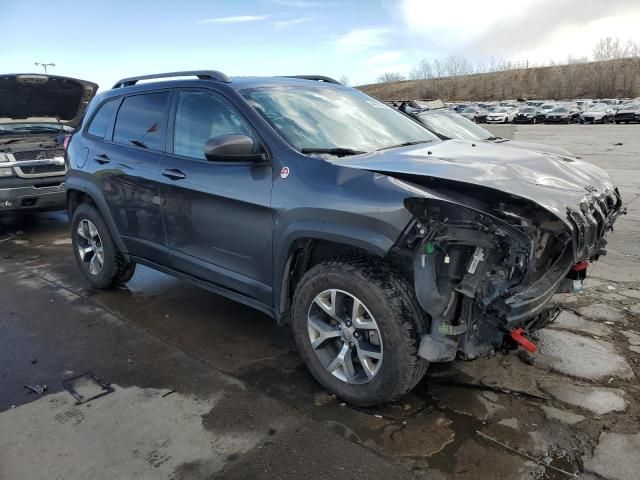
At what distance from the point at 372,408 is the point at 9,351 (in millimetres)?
2816

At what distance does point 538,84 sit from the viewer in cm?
9781

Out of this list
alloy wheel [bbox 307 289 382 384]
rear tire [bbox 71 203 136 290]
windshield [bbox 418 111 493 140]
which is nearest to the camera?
alloy wheel [bbox 307 289 382 384]

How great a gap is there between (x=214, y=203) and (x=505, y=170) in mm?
1899

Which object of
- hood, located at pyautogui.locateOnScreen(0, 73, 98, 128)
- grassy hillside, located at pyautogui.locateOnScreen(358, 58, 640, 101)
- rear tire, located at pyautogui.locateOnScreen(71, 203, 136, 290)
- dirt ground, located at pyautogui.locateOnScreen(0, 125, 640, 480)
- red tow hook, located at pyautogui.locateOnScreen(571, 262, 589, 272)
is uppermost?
grassy hillside, located at pyautogui.locateOnScreen(358, 58, 640, 101)

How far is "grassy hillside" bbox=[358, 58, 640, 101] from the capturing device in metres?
85.6

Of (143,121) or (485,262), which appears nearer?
(485,262)

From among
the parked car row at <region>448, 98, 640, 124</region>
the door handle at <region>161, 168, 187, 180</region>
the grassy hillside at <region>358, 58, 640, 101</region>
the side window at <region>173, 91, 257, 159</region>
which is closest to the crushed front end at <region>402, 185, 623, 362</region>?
the side window at <region>173, 91, 257, 159</region>

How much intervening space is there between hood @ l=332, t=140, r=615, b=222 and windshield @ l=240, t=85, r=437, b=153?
0.29 meters

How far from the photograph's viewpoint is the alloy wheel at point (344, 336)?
299 cm

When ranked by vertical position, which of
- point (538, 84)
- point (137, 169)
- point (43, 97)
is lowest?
point (137, 169)

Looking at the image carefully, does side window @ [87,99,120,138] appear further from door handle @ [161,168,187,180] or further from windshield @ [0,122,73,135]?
windshield @ [0,122,73,135]

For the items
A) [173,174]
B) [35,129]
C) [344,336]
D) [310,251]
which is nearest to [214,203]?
[173,174]

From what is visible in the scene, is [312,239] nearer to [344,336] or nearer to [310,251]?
[310,251]

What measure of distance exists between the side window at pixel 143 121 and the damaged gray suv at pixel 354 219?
0.02 m
